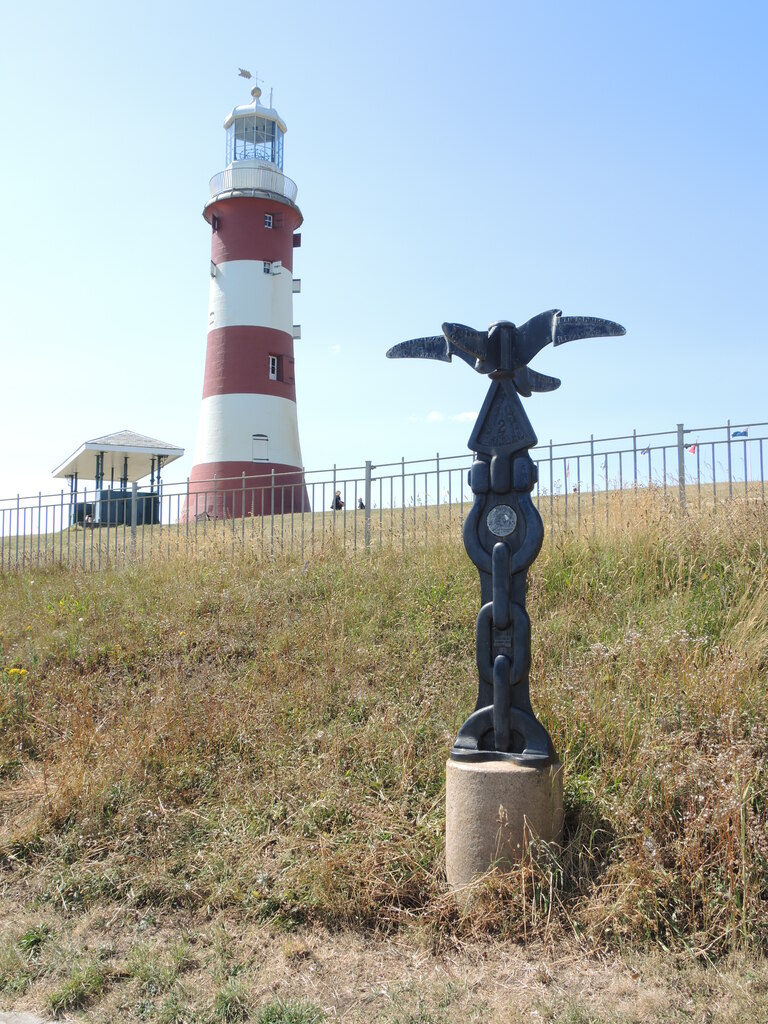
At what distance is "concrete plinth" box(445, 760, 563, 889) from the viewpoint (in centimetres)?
385

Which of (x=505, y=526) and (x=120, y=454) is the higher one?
(x=120, y=454)

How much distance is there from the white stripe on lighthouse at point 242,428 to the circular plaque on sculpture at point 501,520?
19.4m

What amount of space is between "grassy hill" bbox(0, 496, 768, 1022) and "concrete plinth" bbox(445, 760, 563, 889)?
0.11 meters

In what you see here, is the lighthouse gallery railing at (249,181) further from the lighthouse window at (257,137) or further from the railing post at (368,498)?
the railing post at (368,498)

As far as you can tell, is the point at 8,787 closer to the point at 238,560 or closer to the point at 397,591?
the point at 397,591

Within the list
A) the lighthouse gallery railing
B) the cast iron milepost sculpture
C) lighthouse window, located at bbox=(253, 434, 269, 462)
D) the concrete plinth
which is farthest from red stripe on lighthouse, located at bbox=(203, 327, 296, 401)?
the concrete plinth

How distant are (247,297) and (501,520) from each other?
2108 centimetres

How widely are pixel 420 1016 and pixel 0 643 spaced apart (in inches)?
260

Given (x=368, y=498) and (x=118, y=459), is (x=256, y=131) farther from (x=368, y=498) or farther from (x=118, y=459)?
(x=368, y=498)

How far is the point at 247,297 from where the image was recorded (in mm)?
23844

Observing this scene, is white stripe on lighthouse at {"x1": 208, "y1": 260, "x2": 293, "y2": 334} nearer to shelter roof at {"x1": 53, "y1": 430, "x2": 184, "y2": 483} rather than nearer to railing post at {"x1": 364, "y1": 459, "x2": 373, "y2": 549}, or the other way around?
shelter roof at {"x1": 53, "y1": 430, "x2": 184, "y2": 483}

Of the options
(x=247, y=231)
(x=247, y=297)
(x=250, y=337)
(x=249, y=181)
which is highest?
(x=249, y=181)

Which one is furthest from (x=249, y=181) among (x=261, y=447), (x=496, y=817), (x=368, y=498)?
(x=496, y=817)

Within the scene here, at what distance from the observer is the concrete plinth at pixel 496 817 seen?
12.6 feet
